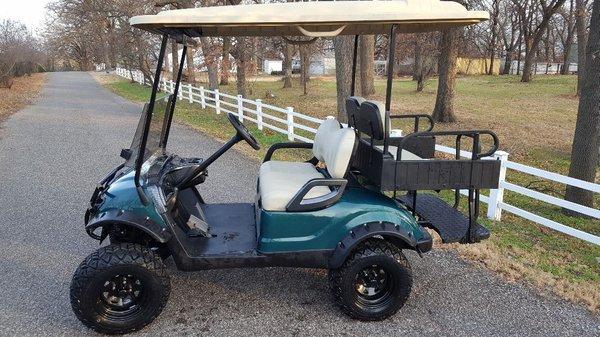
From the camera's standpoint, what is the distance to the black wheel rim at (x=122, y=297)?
2.98 m

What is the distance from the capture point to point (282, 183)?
3373mm

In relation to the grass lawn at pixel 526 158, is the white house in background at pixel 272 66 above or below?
above

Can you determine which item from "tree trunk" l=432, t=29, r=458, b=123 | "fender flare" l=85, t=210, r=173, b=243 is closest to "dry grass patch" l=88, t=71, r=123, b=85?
"tree trunk" l=432, t=29, r=458, b=123

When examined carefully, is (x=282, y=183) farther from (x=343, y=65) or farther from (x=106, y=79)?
(x=106, y=79)

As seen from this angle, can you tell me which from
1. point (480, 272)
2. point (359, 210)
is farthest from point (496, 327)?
point (359, 210)

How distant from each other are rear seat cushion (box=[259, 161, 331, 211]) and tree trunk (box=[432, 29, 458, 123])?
973 centimetres

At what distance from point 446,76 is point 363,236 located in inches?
426

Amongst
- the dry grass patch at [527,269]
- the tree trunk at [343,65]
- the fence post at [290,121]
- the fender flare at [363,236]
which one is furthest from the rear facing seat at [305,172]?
the tree trunk at [343,65]

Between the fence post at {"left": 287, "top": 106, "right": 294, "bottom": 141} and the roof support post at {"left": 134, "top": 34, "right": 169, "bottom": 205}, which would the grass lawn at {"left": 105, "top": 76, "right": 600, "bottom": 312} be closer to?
the fence post at {"left": 287, "top": 106, "right": 294, "bottom": 141}

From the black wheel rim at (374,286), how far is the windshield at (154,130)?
5.75ft

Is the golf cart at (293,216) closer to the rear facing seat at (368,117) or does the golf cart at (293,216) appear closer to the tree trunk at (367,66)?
the rear facing seat at (368,117)

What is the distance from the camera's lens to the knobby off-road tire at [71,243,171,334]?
290 centimetres

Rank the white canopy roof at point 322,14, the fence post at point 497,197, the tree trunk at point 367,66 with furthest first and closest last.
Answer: the tree trunk at point 367,66 < the fence post at point 497,197 < the white canopy roof at point 322,14

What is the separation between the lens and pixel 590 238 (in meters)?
4.41
